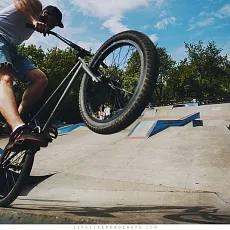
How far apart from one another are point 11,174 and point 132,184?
103 inches

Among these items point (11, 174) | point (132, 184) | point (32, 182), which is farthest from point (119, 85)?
point (32, 182)

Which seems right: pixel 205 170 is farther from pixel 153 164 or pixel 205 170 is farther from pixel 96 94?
pixel 96 94

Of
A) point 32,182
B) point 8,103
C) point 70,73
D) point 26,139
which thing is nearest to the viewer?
point 26,139

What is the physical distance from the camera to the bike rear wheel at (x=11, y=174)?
274cm

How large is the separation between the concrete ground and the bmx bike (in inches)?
28.6

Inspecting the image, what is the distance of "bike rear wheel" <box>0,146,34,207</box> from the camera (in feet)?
8.99

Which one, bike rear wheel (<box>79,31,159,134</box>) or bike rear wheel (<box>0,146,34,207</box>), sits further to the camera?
bike rear wheel (<box>0,146,34,207</box>)

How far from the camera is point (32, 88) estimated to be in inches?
106

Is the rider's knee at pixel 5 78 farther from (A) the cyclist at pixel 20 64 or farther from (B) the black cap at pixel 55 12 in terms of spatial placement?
(B) the black cap at pixel 55 12

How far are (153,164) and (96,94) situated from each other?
4.12m

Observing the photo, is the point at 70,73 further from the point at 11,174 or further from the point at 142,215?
the point at 142,215

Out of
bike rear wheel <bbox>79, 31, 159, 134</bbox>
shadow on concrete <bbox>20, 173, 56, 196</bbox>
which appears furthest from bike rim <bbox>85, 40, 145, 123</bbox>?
shadow on concrete <bbox>20, 173, 56, 196</bbox>

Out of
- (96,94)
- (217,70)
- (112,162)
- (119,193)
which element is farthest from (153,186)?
(217,70)

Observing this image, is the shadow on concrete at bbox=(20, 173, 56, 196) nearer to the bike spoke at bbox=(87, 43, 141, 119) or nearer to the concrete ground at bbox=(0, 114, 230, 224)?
the concrete ground at bbox=(0, 114, 230, 224)
